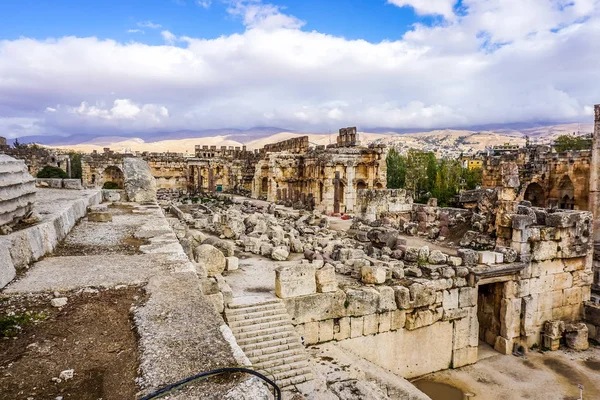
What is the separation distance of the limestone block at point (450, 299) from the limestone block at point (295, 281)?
343cm

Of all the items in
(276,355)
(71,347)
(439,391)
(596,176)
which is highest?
(596,176)

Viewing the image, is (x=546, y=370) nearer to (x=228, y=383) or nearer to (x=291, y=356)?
(x=291, y=356)

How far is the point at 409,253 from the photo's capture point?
10211 millimetres

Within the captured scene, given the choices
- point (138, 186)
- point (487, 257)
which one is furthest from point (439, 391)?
point (138, 186)

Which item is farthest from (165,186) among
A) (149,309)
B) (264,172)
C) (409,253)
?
(149,309)

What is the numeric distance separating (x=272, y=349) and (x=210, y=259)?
2317mm

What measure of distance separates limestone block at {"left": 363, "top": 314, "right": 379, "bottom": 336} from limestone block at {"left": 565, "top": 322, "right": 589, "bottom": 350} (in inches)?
246

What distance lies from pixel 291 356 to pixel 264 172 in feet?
81.3

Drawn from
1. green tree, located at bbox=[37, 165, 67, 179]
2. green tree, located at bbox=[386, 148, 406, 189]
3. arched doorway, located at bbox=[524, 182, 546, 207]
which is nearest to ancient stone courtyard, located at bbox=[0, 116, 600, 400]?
arched doorway, located at bbox=[524, 182, 546, 207]

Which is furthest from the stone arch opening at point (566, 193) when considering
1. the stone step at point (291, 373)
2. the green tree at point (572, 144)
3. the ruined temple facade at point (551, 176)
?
the stone step at point (291, 373)

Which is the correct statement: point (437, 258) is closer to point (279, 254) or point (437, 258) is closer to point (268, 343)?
point (279, 254)

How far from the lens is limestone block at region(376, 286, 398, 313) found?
806 centimetres

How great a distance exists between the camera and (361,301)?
25.7ft

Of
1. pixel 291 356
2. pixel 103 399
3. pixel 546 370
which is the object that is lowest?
pixel 546 370
